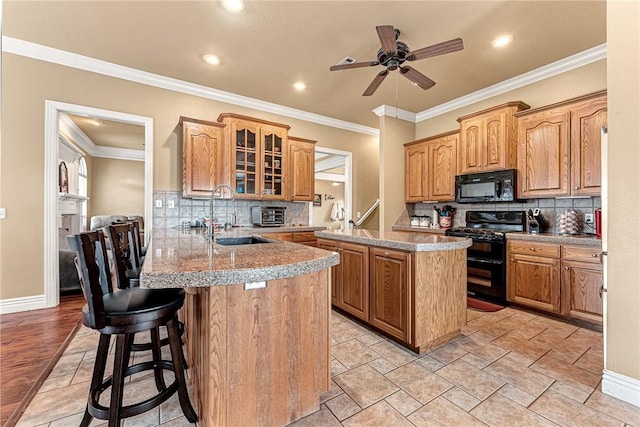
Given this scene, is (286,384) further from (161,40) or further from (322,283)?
(161,40)

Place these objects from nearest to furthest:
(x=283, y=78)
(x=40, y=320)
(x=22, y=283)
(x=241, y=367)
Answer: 1. (x=241, y=367)
2. (x=40, y=320)
3. (x=22, y=283)
4. (x=283, y=78)

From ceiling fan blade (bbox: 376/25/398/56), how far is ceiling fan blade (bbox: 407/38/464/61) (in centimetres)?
18

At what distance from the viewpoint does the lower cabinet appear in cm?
261

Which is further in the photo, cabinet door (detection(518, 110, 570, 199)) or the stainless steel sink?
cabinet door (detection(518, 110, 570, 199))

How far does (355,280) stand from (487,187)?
2397mm

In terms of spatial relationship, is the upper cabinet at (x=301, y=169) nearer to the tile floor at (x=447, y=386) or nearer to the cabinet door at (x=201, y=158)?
the cabinet door at (x=201, y=158)

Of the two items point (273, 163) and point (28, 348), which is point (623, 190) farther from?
point (28, 348)

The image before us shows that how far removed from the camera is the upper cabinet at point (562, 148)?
2.85 meters

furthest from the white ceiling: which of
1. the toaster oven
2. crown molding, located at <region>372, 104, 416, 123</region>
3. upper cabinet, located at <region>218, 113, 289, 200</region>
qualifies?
the toaster oven

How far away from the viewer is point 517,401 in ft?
5.41

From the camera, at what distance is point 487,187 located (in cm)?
374

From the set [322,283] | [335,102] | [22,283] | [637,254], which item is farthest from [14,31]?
[637,254]

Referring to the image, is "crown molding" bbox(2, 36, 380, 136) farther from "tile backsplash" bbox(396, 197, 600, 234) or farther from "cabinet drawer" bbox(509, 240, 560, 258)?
"cabinet drawer" bbox(509, 240, 560, 258)

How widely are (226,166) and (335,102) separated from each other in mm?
1996
